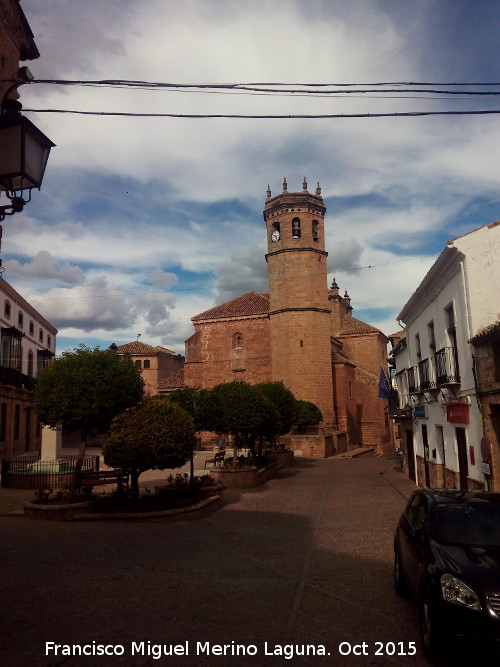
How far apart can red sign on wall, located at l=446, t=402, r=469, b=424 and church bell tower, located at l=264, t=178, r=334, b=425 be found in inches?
819

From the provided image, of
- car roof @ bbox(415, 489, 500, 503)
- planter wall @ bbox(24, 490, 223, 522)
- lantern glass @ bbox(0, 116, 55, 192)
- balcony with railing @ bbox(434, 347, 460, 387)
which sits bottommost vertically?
planter wall @ bbox(24, 490, 223, 522)

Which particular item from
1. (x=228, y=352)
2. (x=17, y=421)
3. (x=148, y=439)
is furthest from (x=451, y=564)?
(x=228, y=352)

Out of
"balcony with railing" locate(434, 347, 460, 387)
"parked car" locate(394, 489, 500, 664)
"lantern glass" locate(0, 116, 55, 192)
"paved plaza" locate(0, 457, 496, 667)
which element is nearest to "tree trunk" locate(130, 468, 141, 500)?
"paved plaza" locate(0, 457, 496, 667)

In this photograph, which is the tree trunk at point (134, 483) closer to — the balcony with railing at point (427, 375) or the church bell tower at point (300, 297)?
the balcony with railing at point (427, 375)

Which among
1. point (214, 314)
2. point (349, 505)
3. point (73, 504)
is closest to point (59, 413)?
point (73, 504)

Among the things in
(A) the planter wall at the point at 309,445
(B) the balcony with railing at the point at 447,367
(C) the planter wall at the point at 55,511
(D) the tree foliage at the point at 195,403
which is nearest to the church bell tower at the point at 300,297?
(A) the planter wall at the point at 309,445

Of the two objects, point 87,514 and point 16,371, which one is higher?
point 16,371

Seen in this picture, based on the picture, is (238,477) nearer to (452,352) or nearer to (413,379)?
(413,379)

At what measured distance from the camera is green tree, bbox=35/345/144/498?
10992 millimetres

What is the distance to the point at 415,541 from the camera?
17.1ft

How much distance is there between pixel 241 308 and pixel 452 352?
2754 centimetres

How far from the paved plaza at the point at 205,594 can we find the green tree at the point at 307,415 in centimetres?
1970

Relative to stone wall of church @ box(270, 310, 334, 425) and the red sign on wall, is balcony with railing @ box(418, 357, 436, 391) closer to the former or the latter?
the red sign on wall

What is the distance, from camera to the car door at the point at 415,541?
489cm
